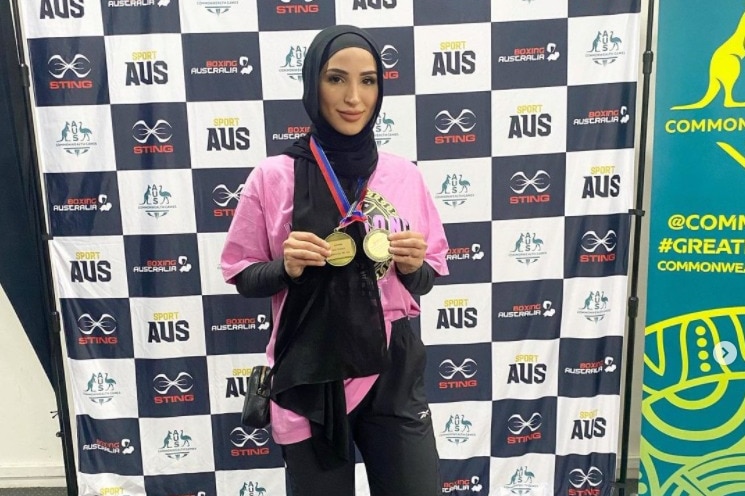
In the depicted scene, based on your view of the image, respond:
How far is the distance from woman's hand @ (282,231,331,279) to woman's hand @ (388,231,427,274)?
144 mm

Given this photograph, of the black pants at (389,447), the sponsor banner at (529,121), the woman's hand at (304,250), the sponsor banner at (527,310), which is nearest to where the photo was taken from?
the woman's hand at (304,250)

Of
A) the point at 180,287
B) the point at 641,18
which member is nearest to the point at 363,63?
the point at 180,287

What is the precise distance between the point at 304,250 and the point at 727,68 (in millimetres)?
1624

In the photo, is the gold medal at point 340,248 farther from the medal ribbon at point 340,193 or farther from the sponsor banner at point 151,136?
the sponsor banner at point 151,136

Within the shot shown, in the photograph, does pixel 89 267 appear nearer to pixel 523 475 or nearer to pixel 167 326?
pixel 167 326

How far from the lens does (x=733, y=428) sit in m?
2.12

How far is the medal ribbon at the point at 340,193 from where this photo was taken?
1.29 meters

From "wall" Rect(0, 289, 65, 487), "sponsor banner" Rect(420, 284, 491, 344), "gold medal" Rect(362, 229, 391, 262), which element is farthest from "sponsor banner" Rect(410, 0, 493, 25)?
"wall" Rect(0, 289, 65, 487)

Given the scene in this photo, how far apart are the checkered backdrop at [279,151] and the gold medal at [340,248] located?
0.95 m

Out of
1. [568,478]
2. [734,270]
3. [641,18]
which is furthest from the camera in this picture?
[568,478]

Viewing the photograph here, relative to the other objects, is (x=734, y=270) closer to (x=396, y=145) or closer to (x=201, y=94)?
(x=396, y=145)

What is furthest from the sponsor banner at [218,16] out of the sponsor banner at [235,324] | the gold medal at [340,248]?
the gold medal at [340,248]

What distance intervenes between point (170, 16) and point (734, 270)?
2.16m

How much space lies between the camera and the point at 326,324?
1.30 m
